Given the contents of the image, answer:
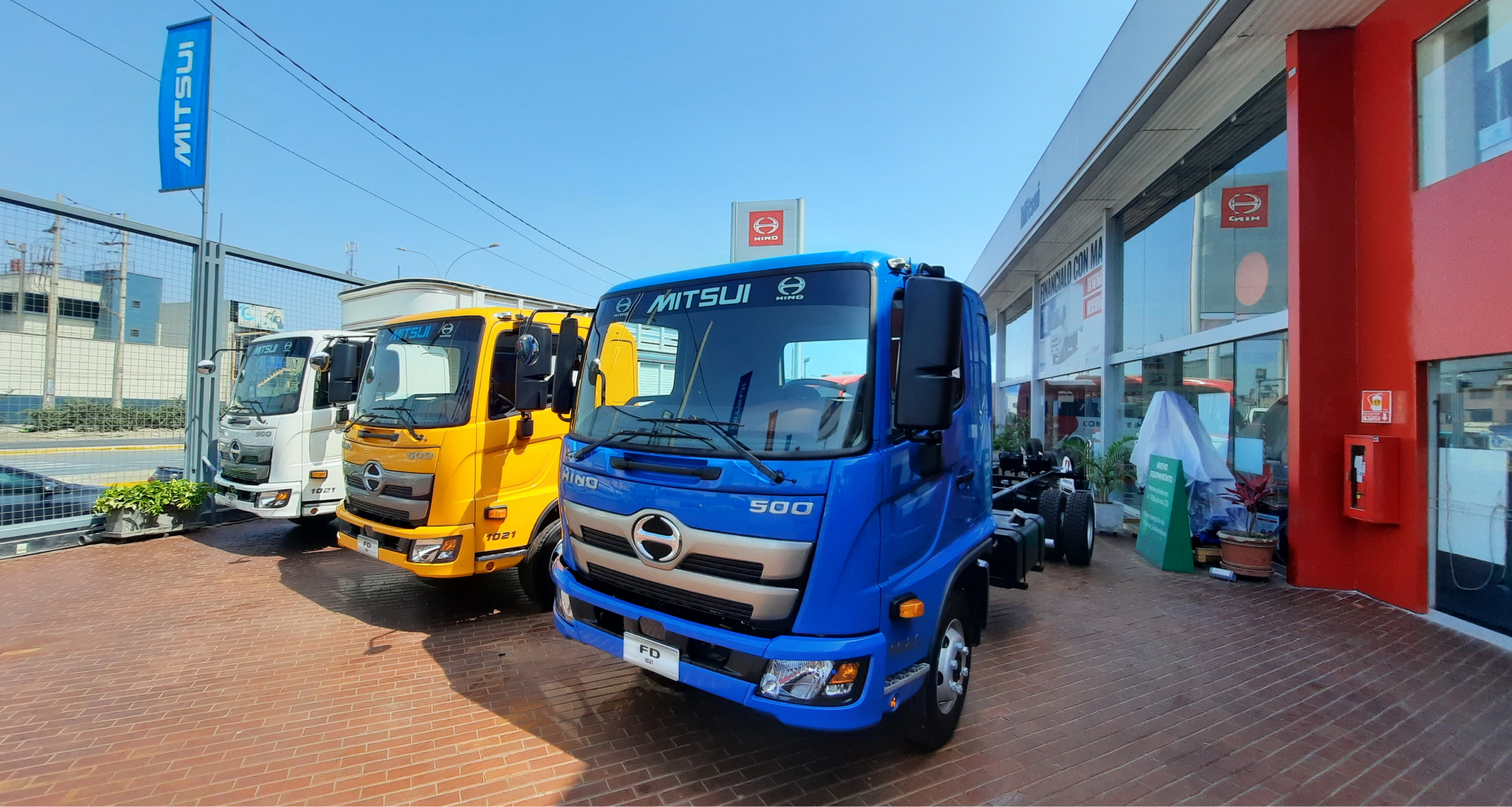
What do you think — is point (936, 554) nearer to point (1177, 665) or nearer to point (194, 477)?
point (1177, 665)

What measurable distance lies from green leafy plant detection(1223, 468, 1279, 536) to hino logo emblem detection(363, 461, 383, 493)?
8295mm

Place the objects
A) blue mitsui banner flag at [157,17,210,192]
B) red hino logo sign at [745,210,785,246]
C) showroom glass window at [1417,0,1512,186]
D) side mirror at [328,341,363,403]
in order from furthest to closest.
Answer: red hino logo sign at [745,210,785,246] → blue mitsui banner flag at [157,17,210,192] → side mirror at [328,341,363,403] → showroom glass window at [1417,0,1512,186]

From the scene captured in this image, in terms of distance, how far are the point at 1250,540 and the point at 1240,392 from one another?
220 cm

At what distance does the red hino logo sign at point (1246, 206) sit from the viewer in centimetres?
725

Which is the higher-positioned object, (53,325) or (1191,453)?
(53,325)

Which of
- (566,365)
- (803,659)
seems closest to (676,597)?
(803,659)

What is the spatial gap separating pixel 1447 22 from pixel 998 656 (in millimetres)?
6275

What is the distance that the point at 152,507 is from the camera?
7.54 m

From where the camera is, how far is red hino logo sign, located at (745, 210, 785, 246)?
1367 cm

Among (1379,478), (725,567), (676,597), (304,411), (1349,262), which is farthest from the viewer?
(304,411)

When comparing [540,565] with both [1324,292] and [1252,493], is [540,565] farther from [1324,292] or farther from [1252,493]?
[1324,292]

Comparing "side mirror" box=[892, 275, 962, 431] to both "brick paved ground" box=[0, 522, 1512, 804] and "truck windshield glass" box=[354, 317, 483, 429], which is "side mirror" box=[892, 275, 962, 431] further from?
"truck windshield glass" box=[354, 317, 483, 429]

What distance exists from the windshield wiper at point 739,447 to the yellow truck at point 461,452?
6.02 feet

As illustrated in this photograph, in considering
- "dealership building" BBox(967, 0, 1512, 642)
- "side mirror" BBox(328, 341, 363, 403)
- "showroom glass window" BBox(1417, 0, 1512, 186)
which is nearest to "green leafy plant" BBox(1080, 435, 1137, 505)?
"dealership building" BBox(967, 0, 1512, 642)
